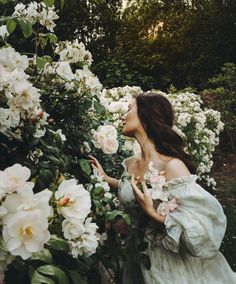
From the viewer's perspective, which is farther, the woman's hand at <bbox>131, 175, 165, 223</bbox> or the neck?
the neck

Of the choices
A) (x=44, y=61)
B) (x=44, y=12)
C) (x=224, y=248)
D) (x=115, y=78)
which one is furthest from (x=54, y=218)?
(x=115, y=78)

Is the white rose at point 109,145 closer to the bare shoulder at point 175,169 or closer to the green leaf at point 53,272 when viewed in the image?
the bare shoulder at point 175,169

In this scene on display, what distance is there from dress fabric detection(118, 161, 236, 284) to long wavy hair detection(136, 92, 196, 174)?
0.28 m

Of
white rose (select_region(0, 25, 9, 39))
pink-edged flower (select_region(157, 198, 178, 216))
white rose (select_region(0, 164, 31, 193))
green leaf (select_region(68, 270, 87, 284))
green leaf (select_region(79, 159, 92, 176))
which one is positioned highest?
white rose (select_region(0, 25, 9, 39))

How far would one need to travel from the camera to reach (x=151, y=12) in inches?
579

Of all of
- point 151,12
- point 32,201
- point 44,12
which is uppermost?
point 44,12

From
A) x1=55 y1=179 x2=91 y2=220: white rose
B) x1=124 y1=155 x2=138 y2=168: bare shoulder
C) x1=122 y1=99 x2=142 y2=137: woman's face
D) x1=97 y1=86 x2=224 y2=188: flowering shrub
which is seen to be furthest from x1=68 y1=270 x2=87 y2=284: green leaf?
x1=97 y1=86 x2=224 y2=188: flowering shrub

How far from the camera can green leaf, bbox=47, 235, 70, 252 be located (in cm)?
135

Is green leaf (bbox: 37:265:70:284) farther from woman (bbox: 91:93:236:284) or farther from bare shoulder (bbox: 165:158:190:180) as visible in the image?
bare shoulder (bbox: 165:158:190:180)

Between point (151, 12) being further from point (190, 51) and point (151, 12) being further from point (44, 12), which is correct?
point (44, 12)

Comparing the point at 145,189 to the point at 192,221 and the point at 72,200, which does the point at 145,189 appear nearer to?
the point at 192,221

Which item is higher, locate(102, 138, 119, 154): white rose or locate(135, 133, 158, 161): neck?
locate(102, 138, 119, 154): white rose

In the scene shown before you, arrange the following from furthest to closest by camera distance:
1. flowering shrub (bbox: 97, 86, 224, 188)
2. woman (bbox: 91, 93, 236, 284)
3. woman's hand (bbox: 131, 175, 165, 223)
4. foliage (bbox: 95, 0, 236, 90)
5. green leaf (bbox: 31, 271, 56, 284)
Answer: foliage (bbox: 95, 0, 236, 90)
flowering shrub (bbox: 97, 86, 224, 188)
woman (bbox: 91, 93, 236, 284)
woman's hand (bbox: 131, 175, 165, 223)
green leaf (bbox: 31, 271, 56, 284)

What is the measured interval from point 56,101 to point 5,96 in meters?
0.77
